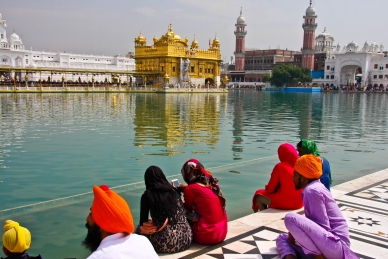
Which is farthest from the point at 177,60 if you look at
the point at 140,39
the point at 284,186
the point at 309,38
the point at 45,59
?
the point at 284,186

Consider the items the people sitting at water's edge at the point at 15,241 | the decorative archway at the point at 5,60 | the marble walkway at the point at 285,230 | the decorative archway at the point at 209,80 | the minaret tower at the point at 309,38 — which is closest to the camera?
the people sitting at water's edge at the point at 15,241

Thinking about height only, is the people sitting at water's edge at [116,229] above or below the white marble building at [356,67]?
below

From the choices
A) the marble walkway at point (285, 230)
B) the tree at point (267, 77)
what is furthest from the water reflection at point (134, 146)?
the tree at point (267, 77)

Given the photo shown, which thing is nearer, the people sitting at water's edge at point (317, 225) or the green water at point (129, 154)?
the people sitting at water's edge at point (317, 225)

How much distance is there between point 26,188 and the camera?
609cm

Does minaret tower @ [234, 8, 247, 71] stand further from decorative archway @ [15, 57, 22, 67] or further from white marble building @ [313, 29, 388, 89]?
decorative archway @ [15, 57, 22, 67]

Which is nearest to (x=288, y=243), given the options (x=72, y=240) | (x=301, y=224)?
(x=301, y=224)

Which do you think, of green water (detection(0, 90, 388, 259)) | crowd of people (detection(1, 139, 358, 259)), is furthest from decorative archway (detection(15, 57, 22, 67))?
crowd of people (detection(1, 139, 358, 259))

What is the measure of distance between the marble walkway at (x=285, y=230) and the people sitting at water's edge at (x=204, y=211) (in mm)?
100

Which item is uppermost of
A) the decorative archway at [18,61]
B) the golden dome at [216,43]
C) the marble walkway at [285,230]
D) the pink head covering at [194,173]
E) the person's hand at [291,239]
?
the golden dome at [216,43]

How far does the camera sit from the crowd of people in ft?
7.28

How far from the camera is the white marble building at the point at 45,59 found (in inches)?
2080

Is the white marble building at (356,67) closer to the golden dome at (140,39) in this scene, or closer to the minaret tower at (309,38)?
the minaret tower at (309,38)

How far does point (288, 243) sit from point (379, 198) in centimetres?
226
